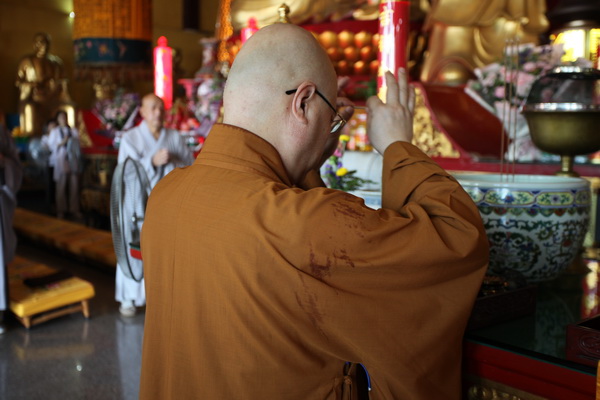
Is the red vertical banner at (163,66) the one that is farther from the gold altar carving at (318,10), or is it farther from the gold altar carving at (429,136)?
the gold altar carving at (429,136)

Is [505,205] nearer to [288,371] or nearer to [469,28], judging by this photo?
[288,371]

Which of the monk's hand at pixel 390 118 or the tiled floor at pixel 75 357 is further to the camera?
the tiled floor at pixel 75 357

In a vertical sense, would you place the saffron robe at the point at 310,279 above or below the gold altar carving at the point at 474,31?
below

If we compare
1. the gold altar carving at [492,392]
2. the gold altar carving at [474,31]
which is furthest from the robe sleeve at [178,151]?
the gold altar carving at [492,392]

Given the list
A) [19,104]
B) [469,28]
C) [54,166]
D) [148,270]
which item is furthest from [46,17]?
[148,270]

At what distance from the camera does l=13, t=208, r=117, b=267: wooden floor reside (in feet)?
15.5

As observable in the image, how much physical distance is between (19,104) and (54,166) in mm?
3870

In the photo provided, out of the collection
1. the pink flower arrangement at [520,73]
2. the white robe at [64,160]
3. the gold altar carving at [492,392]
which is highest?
the pink flower arrangement at [520,73]

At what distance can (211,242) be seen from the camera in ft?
2.68

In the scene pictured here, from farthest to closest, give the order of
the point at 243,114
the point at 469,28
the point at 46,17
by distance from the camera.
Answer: the point at 46,17 → the point at 469,28 → the point at 243,114

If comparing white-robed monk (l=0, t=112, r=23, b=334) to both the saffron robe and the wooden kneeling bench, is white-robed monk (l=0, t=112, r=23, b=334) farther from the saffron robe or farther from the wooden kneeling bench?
the saffron robe

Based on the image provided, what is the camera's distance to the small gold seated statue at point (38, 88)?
10703mm

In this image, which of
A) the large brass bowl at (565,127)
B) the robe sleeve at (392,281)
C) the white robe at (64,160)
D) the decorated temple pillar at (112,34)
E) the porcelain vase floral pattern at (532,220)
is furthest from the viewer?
the decorated temple pillar at (112,34)

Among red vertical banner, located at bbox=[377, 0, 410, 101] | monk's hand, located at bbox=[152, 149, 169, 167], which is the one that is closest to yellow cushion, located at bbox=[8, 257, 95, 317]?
monk's hand, located at bbox=[152, 149, 169, 167]
